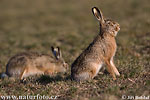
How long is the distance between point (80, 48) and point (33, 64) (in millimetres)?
2202

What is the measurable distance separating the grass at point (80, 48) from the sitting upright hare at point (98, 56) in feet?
0.85

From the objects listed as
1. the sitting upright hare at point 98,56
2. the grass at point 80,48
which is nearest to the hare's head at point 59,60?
the grass at point 80,48

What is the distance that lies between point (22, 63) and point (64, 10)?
654 inches

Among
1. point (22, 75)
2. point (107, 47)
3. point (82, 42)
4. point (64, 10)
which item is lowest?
point (22, 75)

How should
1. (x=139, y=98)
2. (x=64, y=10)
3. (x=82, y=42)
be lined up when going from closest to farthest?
(x=139, y=98) → (x=82, y=42) → (x=64, y=10)

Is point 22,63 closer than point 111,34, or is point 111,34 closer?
point 111,34

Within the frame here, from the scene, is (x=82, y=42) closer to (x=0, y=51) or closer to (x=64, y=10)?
(x=0, y=51)

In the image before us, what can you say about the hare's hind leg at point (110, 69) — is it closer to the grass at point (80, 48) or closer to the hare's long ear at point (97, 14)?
the grass at point (80, 48)

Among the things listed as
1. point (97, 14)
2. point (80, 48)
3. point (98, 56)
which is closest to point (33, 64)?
point (80, 48)

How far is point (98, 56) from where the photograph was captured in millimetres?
7809

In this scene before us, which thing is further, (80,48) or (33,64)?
(80,48)

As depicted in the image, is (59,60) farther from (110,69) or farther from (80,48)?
(110,69)

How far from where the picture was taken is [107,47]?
7977mm

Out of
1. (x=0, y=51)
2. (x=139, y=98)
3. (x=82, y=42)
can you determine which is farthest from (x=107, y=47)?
(x=0, y=51)
